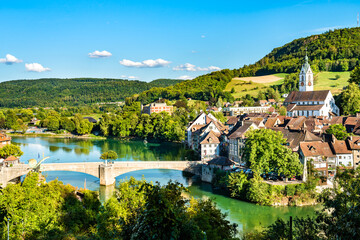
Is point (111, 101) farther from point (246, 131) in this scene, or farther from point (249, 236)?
point (249, 236)

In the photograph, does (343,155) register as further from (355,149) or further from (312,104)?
(312,104)

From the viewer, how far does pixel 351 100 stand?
198 feet

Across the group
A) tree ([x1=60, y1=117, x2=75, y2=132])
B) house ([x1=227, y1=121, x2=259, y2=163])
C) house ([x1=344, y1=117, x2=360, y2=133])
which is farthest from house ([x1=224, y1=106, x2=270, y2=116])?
house ([x1=227, y1=121, x2=259, y2=163])

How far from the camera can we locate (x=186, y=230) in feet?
26.8

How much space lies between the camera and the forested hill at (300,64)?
10581 cm

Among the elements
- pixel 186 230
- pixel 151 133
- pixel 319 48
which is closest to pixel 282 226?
pixel 186 230

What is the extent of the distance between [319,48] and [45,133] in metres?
93.3

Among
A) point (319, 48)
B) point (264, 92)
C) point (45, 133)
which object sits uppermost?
point (319, 48)

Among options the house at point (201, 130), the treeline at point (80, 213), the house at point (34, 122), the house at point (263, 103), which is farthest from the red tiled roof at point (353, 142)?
the house at point (34, 122)

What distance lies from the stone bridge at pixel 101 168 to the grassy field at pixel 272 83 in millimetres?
56913

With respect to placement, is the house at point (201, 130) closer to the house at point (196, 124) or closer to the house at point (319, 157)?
the house at point (196, 124)

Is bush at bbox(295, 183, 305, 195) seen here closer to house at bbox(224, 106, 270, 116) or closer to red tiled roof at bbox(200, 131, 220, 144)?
red tiled roof at bbox(200, 131, 220, 144)

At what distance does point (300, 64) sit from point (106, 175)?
95316mm

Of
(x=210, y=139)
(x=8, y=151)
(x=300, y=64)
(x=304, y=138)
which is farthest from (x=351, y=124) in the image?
(x=300, y=64)
